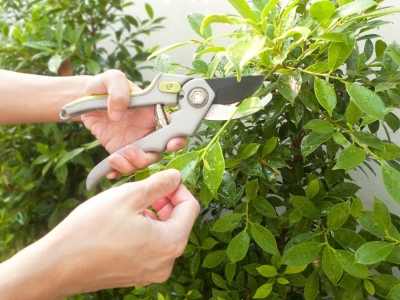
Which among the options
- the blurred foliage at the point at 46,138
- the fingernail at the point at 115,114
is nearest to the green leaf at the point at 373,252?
the fingernail at the point at 115,114

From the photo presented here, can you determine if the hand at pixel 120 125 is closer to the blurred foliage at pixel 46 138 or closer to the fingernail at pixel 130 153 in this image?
the fingernail at pixel 130 153

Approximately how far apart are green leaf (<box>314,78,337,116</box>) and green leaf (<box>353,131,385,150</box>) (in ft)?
0.20

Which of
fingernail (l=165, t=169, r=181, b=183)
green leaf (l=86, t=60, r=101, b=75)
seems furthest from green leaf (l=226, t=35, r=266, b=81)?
green leaf (l=86, t=60, r=101, b=75)

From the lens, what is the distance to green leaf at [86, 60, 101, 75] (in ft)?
2.95

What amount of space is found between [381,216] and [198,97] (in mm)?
267

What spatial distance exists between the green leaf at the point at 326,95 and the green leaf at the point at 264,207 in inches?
6.8

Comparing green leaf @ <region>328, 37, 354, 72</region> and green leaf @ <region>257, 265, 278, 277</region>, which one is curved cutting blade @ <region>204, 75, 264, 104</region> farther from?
green leaf @ <region>257, 265, 278, 277</region>

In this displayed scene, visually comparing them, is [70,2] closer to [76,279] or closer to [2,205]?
[2,205]

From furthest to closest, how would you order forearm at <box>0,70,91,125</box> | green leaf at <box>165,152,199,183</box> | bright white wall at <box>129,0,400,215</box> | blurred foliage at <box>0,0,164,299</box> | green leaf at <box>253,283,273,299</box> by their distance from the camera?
blurred foliage at <box>0,0,164,299</box> → bright white wall at <box>129,0,400,215</box> → forearm at <box>0,70,91,125</box> → green leaf at <box>253,283,273,299</box> → green leaf at <box>165,152,199,183</box>

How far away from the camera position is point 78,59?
0.95 metres

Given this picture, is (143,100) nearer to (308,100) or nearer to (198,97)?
(198,97)

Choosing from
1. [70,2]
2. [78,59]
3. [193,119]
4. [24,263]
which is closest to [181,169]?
[193,119]

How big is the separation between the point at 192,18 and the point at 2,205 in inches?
27.3

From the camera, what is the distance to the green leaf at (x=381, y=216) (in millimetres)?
426
